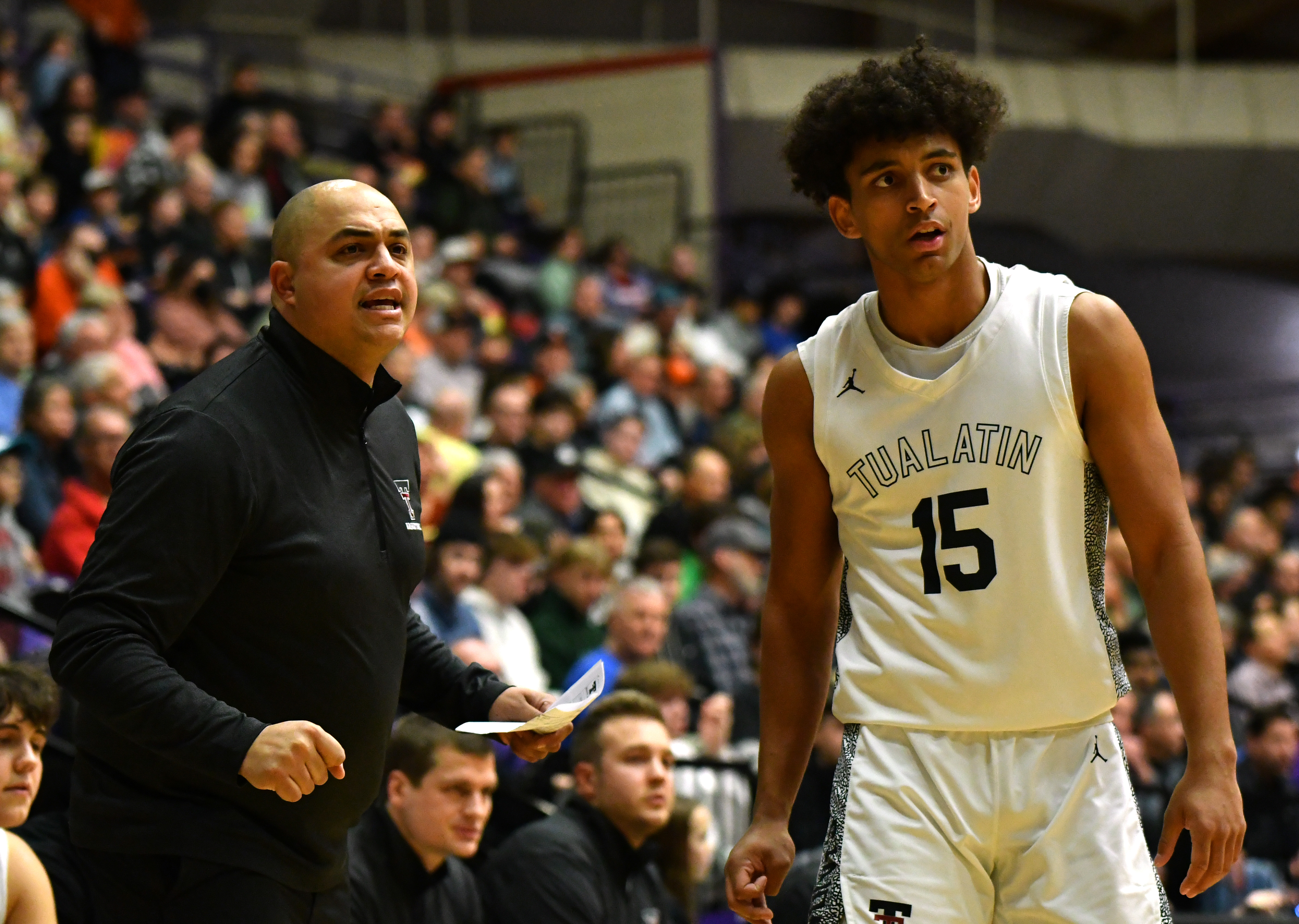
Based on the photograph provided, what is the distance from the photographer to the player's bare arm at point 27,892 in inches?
131

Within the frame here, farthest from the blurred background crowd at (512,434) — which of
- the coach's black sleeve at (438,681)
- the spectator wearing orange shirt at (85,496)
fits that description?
the coach's black sleeve at (438,681)

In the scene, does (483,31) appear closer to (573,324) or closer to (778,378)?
(573,324)

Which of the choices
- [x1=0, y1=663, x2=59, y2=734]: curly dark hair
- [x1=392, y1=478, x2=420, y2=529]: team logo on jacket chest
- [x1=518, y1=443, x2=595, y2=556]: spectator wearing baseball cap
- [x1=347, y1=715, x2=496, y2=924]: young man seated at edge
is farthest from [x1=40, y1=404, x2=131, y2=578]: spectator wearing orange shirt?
[x1=392, y1=478, x2=420, y2=529]: team logo on jacket chest

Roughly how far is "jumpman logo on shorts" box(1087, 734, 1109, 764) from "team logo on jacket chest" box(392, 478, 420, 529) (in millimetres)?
1188

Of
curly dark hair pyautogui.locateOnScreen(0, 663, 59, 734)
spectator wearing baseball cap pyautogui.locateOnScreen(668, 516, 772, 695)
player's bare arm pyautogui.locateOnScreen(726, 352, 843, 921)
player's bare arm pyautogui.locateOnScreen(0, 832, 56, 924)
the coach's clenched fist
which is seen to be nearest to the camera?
the coach's clenched fist

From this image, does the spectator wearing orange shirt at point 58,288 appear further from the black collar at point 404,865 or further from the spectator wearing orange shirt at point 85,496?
the black collar at point 404,865

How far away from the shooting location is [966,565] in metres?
2.74

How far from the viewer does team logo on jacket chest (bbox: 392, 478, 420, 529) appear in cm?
285

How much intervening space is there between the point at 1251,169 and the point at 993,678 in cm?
1542

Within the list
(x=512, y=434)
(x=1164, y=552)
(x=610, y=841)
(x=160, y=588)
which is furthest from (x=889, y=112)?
(x=512, y=434)

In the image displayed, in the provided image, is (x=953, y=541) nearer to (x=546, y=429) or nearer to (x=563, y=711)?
(x=563, y=711)

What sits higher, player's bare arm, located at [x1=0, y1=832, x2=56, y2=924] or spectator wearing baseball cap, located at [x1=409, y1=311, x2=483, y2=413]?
spectator wearing baseball cap, located at [x1=409, y1=311, x2=483, y2=413]

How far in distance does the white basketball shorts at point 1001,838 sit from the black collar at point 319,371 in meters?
1.08

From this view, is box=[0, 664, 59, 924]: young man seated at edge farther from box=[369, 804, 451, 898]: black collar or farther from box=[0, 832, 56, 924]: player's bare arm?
box=[369, 804, 451, 898]: black collar
